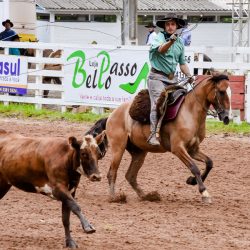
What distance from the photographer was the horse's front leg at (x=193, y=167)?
11.1 meters

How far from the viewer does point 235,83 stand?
58.4 feet

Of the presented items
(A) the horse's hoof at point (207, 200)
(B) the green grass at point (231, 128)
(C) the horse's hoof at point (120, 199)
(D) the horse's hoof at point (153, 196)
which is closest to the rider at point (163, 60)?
(D) the horse's hoof at point (153, 196)

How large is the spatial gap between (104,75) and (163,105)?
8.22m

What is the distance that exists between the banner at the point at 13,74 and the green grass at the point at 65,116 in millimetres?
403

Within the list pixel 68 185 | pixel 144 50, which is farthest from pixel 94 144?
pixel 144 50

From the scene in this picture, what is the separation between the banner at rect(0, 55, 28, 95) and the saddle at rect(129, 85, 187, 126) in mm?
9673

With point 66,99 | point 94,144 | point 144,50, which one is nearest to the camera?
point 94,144

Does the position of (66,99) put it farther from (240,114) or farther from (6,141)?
(6,141)

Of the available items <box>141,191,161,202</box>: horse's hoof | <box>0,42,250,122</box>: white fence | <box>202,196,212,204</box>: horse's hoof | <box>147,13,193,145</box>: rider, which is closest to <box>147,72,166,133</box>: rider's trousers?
<box>147,13,193,145</box>: rider

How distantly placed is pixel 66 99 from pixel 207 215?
1048 cm

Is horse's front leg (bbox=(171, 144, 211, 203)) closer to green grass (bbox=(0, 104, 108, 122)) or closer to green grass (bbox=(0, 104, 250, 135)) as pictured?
green grass (bbox=(0, 104, 250, 135))

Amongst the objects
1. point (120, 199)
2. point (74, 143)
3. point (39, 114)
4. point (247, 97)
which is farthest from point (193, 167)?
point (39, 114)

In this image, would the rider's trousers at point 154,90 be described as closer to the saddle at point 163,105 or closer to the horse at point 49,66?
the saddle at point 163,105

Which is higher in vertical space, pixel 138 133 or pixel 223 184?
pixel 138 133
